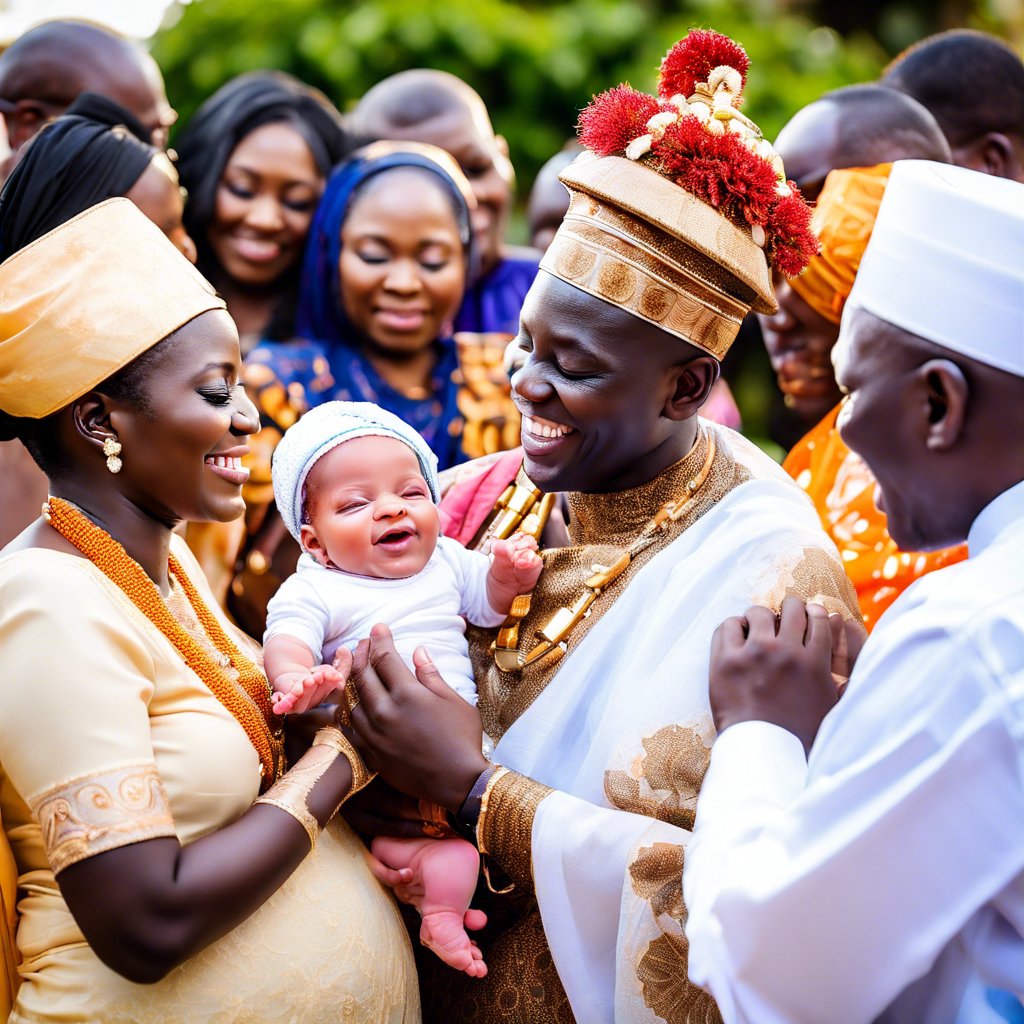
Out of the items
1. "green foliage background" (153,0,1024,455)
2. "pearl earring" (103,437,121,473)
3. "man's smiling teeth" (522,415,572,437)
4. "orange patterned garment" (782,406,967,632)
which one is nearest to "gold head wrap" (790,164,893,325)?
"orange patterned garment" (782,406,967,632)

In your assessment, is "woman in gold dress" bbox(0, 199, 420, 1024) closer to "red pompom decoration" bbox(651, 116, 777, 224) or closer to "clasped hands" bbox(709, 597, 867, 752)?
"clasped hands" bbox(709, 597, 867, 752)

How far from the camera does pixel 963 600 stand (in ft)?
7.40

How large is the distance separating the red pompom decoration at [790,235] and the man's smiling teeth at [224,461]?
1.42 m

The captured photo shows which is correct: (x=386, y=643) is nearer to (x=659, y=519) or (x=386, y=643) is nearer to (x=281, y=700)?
(x=281, y=700)

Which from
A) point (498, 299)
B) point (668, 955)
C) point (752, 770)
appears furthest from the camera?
point (498, 299)

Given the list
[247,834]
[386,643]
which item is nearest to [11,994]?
[247,834]

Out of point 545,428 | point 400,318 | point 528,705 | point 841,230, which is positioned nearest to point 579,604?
point 528,705

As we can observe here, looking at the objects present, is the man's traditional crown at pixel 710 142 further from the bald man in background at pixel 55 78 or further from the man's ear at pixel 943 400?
the bald man in background at pixel 55 78

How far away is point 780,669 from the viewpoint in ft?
8.93

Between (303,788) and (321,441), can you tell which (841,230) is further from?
(303,788)

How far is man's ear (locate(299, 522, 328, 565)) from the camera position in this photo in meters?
3.43

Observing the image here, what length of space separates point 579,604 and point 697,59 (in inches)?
55.7

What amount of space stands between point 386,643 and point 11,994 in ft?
3.65

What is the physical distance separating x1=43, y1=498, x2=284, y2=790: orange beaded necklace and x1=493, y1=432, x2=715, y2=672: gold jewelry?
2.11 ft
